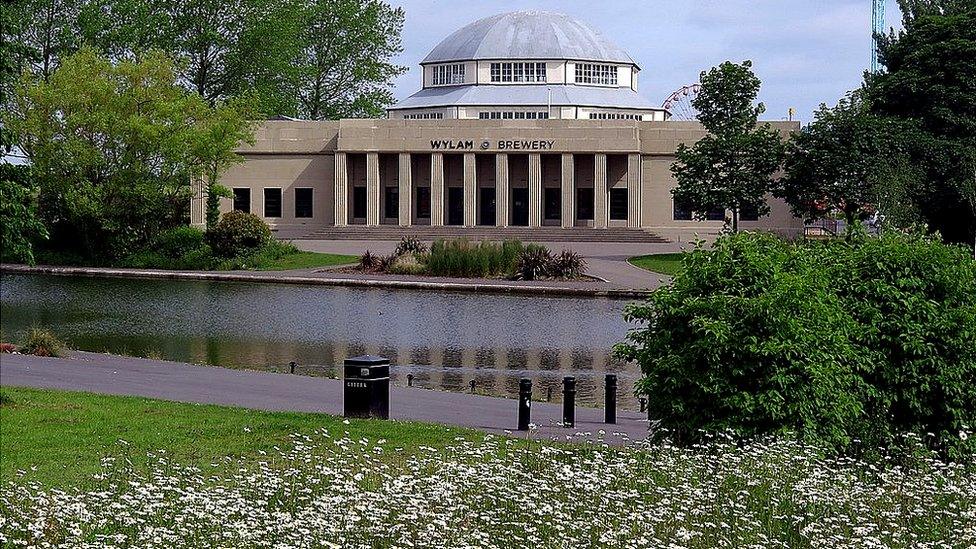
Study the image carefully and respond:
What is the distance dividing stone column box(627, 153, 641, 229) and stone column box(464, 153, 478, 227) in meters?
8.27

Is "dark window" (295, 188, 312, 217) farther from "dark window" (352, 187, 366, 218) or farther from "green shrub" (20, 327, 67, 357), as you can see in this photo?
"green shrub" (20, 327, 67, 357)

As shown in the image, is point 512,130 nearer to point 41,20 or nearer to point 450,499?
point 41,20

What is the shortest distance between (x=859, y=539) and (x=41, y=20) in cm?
7213

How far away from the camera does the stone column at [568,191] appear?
6906 centimetres

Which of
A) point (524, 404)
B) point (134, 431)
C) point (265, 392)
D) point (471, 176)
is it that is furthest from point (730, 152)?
point (134, 431)

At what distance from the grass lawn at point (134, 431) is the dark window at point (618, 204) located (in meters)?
55.2

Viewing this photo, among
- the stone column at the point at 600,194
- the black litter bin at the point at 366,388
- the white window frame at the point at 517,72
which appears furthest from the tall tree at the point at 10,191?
the white window frame at the point at 517,72

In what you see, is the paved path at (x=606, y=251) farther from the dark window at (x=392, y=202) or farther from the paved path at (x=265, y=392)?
the paved path at (x=265, y=392)

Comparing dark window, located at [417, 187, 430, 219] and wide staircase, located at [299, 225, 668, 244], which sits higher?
dark window, located at [417, 187, 430, 219]

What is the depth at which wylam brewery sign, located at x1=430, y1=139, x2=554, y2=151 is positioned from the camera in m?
69.1

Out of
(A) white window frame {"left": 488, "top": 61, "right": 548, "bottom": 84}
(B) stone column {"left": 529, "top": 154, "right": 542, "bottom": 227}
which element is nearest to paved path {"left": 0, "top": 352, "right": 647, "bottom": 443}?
(B) stone column {"left": 529, "top": 154, "right": 542, "bottom": 227}

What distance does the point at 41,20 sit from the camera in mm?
72875

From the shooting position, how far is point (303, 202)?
2840 inches

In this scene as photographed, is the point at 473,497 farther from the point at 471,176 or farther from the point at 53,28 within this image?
the point at 53,28
